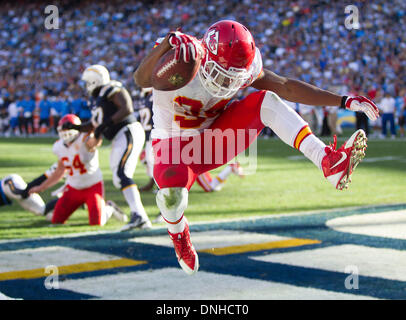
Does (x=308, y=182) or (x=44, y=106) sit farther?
(x=44, y=106)

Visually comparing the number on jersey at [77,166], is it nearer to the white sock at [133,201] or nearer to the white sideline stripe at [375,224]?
the white sock at [133,201]

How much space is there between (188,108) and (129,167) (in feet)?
9.97

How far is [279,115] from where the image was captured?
3.60 metres

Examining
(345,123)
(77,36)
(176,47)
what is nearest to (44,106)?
(77,36)

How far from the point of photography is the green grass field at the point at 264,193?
706 centimetres

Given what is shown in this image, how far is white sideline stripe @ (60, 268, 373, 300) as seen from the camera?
4039 millimetres

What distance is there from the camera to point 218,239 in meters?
5.88

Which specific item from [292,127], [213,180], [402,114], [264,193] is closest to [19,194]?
[213,180]

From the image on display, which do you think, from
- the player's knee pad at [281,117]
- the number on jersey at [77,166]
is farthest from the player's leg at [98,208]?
the player's knee pad at [281,117]

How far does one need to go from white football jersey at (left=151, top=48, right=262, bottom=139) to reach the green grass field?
285 centimetres

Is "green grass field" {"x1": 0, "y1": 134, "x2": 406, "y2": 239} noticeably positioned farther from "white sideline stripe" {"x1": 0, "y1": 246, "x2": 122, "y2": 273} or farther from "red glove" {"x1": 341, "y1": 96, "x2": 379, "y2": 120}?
"red glove" {"x1": 341, "y1": 96, "x2": 379, "y2": 120}

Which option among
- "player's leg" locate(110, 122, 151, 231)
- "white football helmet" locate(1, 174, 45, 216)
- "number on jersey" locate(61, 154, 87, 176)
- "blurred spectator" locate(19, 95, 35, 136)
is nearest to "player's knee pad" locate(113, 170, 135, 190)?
"player's leg" locate(110, 122, 151, 231)

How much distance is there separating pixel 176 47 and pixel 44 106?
71.6 feet

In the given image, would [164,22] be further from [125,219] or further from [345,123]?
[125,219]
